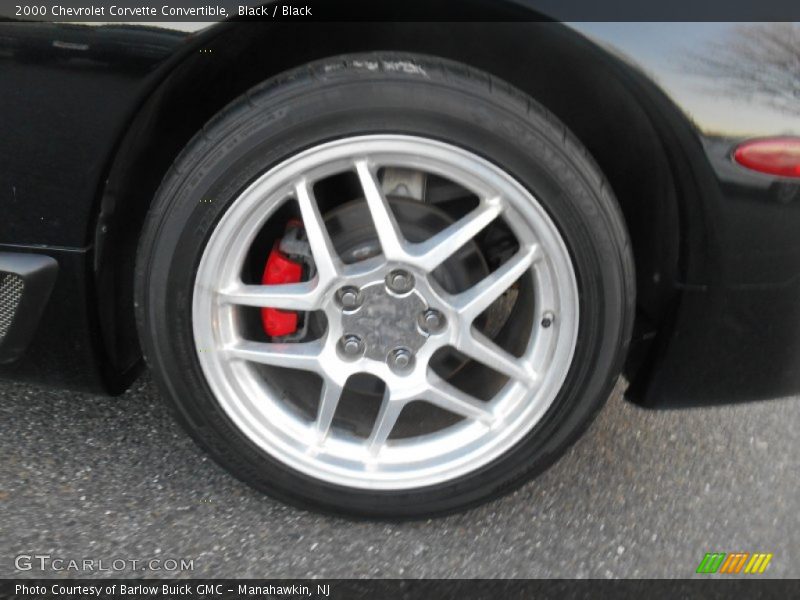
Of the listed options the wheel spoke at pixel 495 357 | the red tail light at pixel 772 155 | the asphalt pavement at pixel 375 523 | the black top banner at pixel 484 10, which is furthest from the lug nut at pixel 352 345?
the red tail light at pixel 772 155

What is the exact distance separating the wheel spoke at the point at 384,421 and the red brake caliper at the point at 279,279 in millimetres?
287

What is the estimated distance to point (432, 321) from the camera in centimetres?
175

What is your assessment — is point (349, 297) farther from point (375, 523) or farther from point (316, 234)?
point (375, 523)

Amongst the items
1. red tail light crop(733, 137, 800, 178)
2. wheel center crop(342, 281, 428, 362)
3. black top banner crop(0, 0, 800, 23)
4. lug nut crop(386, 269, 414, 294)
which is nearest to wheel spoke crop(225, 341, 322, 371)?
wheel center crop(342, 281, 428, 362)

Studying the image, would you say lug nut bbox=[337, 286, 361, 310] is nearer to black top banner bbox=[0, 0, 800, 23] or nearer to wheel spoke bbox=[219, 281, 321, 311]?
wheel spoke bbox=[219, 281, 321, 311]

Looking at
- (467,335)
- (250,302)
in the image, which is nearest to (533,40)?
(467,335)

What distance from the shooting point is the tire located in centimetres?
156

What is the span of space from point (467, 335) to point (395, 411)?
249 millimetres

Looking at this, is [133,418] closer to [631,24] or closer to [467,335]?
[467,335]

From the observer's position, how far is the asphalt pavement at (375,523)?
5.82ft

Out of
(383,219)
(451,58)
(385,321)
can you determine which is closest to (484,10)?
(451,58)

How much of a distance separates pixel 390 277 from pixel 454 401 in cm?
34

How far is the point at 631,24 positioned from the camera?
149 centimetres
